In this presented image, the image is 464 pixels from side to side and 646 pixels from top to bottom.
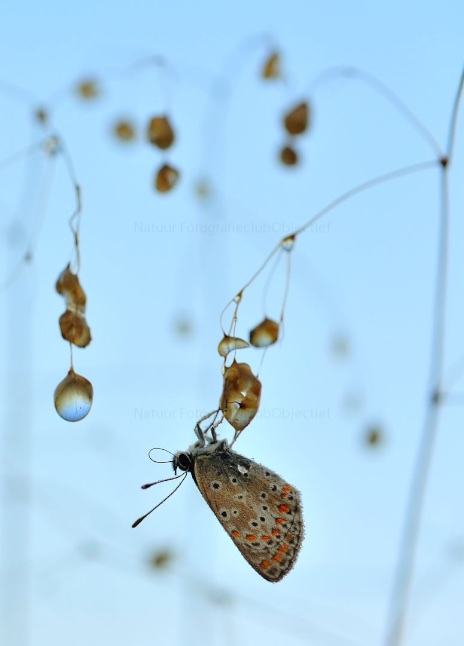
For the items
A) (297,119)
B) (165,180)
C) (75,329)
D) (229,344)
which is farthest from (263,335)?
(297,119)

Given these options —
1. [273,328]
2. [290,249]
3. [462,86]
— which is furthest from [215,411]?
[462,86]

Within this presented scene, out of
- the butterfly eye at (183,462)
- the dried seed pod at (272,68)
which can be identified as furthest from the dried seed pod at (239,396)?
the dried seed pod at (272,68)

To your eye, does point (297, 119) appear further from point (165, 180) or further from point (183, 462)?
point (183, 462)

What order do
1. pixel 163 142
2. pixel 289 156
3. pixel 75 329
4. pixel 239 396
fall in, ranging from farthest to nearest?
pixel 289 156 < pixel 163 142 < pixel 75 329 < pixel 239 396

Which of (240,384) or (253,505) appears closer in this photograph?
(240,384)

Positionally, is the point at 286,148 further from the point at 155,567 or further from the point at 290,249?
the point at 155,567

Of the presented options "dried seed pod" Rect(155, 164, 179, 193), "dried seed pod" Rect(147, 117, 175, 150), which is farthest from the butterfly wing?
"dried seed pod" Rect(147, 117, 175, 150)

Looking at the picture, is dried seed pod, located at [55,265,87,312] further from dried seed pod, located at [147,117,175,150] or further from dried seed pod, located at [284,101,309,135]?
dried seed pod, located at [284,101,309,135]

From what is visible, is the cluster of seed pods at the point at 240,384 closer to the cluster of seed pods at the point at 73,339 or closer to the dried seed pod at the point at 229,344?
the dried seed pod at the point at 229,344
